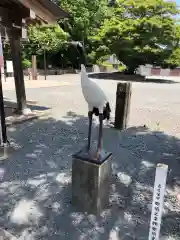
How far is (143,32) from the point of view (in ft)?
57.9

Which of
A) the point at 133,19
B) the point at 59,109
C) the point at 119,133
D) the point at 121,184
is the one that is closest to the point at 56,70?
the point at 133,19

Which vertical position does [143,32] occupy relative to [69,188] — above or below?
above

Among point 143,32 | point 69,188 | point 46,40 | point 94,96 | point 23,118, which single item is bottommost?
point 69,188

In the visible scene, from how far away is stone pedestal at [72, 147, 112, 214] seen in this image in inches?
95.7

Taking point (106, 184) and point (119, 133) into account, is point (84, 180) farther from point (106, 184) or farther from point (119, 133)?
point (119, 133)

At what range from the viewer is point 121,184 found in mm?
3131

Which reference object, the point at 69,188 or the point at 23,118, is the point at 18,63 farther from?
the point at 69,188

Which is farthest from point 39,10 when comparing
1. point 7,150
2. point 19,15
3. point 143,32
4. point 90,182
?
point 143,32

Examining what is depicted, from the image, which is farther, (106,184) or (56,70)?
(56,70)

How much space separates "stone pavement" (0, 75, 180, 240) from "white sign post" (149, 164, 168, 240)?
25.1 inches

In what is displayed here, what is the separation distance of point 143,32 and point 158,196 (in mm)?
17845

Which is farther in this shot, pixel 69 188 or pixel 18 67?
pixel 18 67

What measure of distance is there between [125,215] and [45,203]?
0.90m

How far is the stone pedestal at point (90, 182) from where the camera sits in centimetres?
243
